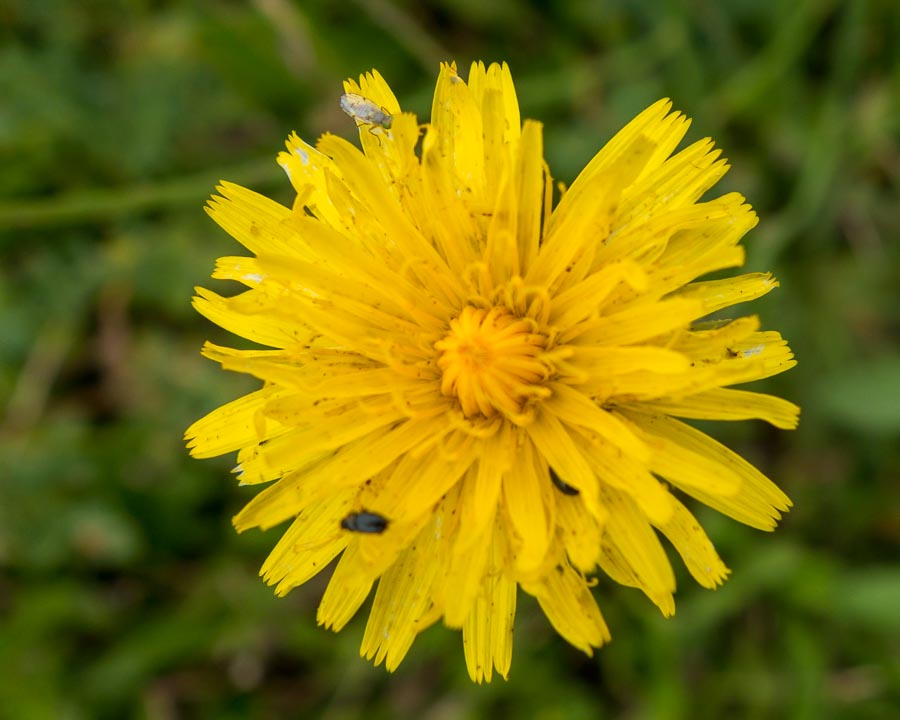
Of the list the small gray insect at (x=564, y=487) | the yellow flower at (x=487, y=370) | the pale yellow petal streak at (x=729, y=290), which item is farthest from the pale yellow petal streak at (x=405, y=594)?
the pale yellow petal streak at (x=729, y=290)

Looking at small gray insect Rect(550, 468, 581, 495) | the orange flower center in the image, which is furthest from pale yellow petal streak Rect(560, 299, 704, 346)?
small gray insect Rect(550, 468, 581, 495)

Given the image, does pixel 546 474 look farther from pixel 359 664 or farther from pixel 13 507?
pixel 13 507

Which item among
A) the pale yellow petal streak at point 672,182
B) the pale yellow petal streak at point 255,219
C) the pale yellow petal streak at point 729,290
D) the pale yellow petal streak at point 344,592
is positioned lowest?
the pale yellow petal streak at point 344,592

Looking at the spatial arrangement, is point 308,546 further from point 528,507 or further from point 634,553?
point 634,553

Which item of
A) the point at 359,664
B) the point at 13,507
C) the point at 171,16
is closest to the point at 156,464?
the point at 13,507

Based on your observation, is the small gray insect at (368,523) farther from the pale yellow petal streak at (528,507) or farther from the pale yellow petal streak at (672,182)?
the pale yellow petal streak at (672,182)

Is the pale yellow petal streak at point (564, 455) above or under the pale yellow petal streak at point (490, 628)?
above

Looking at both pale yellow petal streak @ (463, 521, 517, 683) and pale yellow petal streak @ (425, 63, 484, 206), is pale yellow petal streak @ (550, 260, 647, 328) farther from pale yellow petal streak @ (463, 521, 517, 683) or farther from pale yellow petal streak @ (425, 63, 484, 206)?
pale yellow petal streak @ (463, 521, 517, 683)
